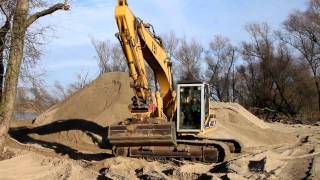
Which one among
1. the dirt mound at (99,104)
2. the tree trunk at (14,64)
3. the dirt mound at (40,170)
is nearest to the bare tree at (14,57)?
the tree trunk at (14,64)

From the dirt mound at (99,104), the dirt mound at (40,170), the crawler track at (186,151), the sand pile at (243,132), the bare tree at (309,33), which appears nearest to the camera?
the dirt mound at (40,170)

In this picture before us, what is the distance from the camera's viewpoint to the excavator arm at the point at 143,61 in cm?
1482

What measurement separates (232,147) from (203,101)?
2.05 metres

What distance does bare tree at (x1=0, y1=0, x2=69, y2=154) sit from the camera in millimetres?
14844

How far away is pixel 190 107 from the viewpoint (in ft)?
54.7

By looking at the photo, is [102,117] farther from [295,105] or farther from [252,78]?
[252,78]

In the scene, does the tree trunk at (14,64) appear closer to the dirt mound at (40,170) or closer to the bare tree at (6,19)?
the bare tree at (6,19)

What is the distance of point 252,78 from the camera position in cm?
6412

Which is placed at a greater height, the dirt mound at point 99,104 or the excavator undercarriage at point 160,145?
the dirt mound at point 99,104

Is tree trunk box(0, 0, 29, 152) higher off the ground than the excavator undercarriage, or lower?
higher

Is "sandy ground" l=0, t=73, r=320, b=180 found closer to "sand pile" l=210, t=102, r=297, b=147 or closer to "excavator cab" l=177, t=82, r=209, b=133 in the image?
"sand pile" l=210, t=102, r=297, b=147

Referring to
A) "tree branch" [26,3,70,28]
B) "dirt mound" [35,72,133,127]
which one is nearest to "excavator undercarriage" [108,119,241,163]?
"tree branch" [26,3,70,28]

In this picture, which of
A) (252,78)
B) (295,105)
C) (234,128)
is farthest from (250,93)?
(234,128)

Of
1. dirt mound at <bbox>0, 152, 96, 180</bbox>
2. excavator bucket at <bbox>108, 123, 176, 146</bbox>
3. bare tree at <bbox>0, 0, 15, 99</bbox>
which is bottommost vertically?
dirt mound at <bbox>0, 152, 96, 180</bbox>
